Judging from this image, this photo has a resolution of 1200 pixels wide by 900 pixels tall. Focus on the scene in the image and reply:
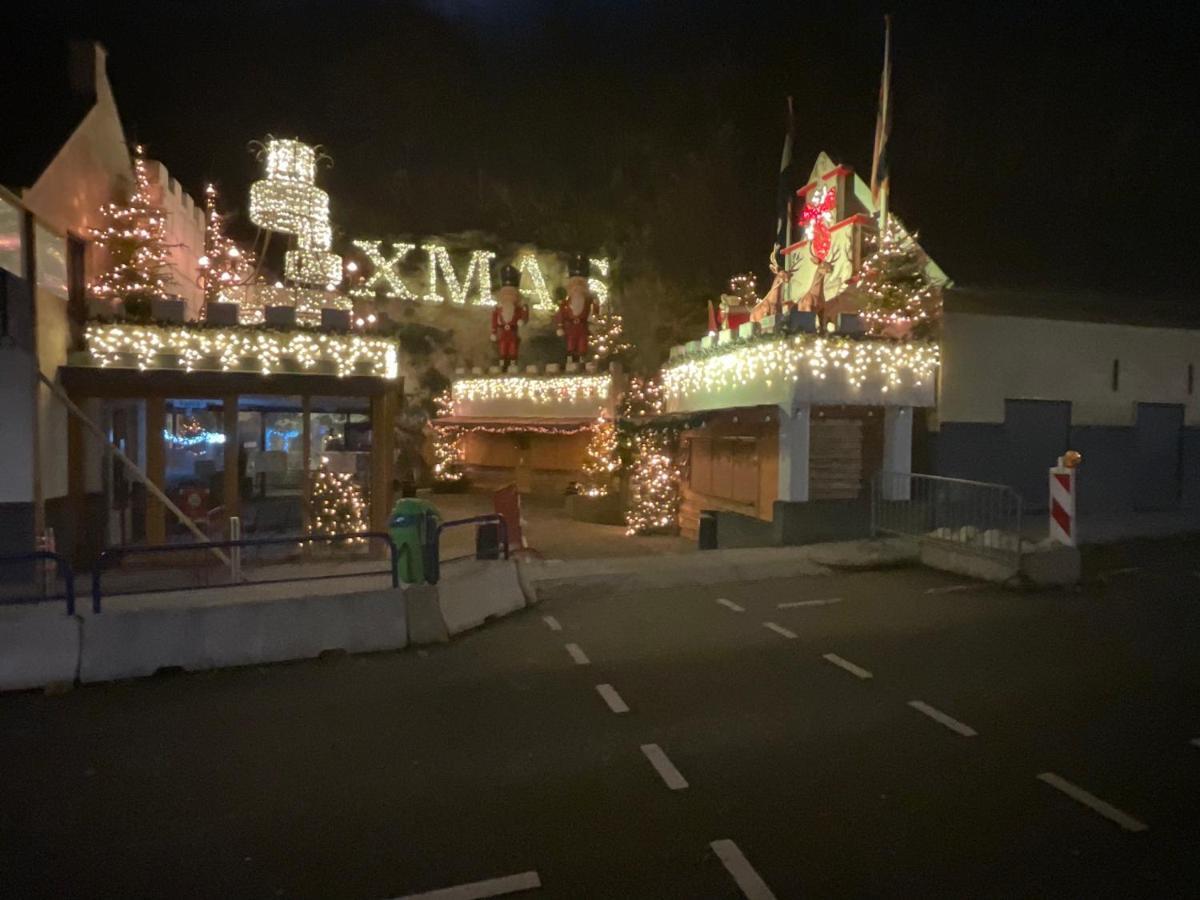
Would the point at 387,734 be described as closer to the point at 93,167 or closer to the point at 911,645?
the point at 911,645

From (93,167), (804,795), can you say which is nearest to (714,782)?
(804,795)

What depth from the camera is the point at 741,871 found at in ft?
13.6

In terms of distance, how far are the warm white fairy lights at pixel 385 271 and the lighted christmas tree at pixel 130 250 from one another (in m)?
21.5

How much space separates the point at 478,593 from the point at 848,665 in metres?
4.23

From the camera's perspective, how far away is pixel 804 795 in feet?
16.5

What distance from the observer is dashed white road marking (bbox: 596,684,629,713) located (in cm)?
662

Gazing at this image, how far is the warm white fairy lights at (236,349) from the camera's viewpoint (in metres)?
12.3

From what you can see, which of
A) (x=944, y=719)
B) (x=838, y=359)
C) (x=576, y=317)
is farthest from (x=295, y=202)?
(x=944, y=719)

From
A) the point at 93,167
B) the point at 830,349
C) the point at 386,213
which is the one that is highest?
the point at 386,213

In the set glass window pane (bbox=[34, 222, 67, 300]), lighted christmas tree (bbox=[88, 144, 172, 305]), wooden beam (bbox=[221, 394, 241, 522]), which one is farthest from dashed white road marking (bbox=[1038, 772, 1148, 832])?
lighted christmas tree (bbox=[88, 144, 172, 305])

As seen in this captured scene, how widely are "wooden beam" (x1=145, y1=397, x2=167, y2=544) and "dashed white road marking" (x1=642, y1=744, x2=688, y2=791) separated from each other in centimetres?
1002

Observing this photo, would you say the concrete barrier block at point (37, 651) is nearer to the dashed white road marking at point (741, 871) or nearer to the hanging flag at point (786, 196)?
the dashed white road marking at point (741, 871)

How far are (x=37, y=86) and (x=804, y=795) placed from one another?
15.2 metres

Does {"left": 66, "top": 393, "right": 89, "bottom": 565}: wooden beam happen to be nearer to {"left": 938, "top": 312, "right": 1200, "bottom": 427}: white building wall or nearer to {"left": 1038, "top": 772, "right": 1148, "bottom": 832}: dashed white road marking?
{"left": 1038, "top": 772, "right": 1148, "bottom": 832}: dashed white road marking
